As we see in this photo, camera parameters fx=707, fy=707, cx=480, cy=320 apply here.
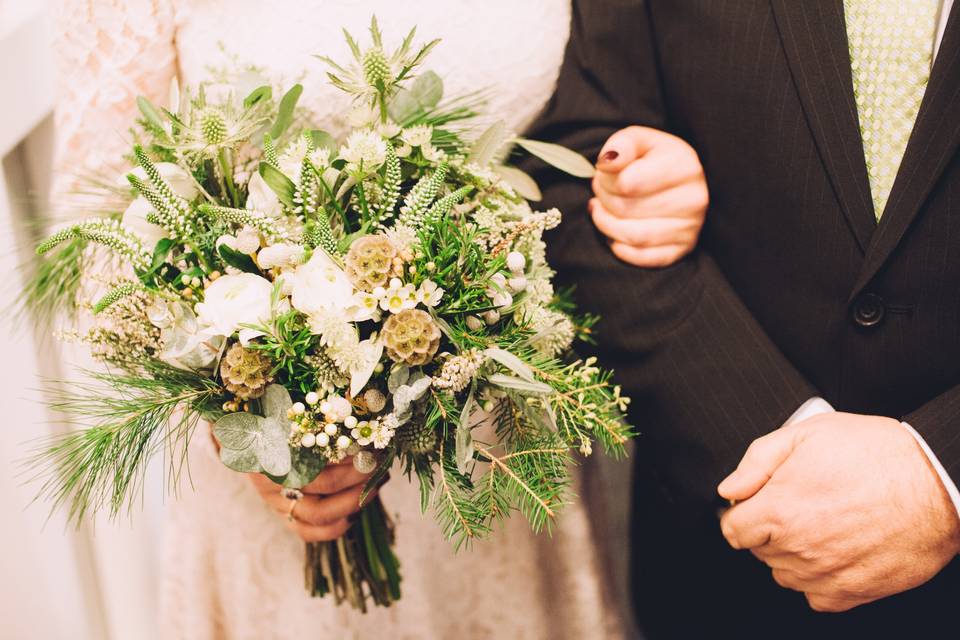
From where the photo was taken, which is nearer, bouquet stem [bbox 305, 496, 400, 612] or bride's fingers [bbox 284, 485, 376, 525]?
bride's fingers [bbox 284, 485, 376, 525]

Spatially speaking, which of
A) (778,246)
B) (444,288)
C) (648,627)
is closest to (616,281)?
(778,246)

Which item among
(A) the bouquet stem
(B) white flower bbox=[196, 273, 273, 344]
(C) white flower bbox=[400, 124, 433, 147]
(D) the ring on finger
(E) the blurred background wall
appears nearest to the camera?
(B) white flower bbox=[196, 273, 273, 344]

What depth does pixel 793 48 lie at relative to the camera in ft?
2.66

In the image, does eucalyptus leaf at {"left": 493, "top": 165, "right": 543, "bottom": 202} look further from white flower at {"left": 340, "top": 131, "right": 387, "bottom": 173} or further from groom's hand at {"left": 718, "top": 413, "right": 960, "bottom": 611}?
groom's hand at {"left": 718, "top": 413, "right": 960, "bottom": 611}

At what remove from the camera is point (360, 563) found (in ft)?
3.49

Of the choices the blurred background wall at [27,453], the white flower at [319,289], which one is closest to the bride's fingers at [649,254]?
the white flower at [319,289]

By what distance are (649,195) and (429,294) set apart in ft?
1.25

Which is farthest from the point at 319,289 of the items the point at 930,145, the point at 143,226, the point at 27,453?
the point at 27,453

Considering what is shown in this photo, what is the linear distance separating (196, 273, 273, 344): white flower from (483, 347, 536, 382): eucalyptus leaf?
22cm

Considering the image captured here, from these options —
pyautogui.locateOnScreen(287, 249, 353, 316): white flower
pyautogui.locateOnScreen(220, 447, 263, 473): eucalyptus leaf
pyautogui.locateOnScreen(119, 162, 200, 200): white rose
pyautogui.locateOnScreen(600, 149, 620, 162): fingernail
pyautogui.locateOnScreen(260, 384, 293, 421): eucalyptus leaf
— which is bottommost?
pyautogui.locateOnScreen(220, 447, 263, 473): eucalyptus leaf

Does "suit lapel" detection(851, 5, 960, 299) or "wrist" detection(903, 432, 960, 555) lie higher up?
"suit lapel" detection(851, 5, 960, 299)

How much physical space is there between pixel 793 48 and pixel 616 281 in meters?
0.34

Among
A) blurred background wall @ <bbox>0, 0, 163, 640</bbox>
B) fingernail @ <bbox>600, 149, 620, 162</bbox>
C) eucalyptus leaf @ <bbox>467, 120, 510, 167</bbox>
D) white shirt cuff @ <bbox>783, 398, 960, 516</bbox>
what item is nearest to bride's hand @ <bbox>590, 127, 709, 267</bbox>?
fingernail @ <bbox>600, 149, 620, 162</bbox>

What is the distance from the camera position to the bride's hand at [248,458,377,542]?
89cm
